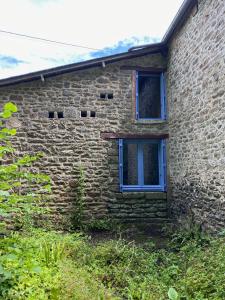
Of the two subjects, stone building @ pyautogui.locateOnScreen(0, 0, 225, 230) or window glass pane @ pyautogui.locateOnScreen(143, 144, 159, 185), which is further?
window glass pane @ pyautogui.locateOnScreen(143, 144, 159, 185)

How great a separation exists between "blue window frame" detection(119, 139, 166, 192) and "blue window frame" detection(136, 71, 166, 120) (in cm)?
86

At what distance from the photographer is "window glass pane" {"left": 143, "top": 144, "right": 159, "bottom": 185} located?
346 inches

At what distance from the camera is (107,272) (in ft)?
15.8

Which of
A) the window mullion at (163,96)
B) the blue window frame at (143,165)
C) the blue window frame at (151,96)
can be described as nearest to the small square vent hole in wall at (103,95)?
the blue window frame at (151,96)

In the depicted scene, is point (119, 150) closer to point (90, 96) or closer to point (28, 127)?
point (90, 96)

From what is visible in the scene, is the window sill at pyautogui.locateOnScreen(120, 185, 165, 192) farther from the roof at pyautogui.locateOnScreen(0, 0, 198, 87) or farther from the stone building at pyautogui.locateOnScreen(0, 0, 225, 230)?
the roof at pyautogui.locateOnScreen(0, 0, 198, 87)

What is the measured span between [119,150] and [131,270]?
412cm

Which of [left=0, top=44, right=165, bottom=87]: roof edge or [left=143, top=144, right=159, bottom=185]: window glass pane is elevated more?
[left=0, top=44, right=165, bottom=87]: roof edge

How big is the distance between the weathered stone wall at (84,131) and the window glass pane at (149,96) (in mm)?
670

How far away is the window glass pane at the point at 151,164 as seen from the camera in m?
8.78

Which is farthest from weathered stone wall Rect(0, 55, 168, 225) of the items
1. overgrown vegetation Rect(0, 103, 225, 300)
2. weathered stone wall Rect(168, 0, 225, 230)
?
overgrown vegetation Rect(0, 103, 225, 300)

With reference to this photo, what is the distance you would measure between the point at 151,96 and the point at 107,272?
19.3 ft

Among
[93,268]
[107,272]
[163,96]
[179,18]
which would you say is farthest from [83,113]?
[107,272]

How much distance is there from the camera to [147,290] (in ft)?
13.4
